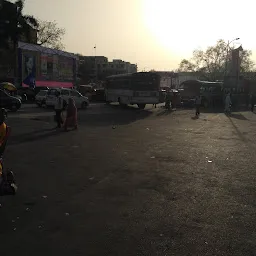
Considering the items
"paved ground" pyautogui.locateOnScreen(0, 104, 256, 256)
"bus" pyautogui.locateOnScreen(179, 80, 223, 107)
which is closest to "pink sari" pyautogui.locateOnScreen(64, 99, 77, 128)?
"paved ground" pyautogui.locateOnScreen(0, 104, 256, 256)

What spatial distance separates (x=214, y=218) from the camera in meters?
5.88

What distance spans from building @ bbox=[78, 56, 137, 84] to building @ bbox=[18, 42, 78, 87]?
60852 mm

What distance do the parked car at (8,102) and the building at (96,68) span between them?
284 feet

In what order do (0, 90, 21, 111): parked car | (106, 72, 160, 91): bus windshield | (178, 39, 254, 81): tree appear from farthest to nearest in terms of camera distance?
(178, 39, 254, 81): tree < (106, 72, 160, 91): bus windshield < (0, 90, 21, 111): parked car

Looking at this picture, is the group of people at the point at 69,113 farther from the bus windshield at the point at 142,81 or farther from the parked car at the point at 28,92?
the parked car at the point at 28,92

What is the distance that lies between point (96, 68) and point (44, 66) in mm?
111143

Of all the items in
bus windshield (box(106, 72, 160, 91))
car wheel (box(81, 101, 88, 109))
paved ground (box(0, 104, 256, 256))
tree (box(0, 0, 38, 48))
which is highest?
tree (box(0, 0, 38, 48))

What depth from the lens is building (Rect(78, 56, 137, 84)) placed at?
128m

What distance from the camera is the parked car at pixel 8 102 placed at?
2521cm

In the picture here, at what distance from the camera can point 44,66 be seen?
4647 cm

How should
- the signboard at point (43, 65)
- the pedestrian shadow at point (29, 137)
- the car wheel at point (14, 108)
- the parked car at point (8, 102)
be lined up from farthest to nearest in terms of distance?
the signboard at point (43, 65), the car wheel at point (14, 108), the parked car at point (8, 102), the pedestrian shadow at point (29, 137)

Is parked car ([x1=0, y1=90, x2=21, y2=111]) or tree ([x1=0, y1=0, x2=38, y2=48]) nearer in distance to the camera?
parked car ([x1=0, y1=90, x2=21, y2=111])

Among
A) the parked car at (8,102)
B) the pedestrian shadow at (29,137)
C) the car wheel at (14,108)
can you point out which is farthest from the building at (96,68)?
the pedestrian shadow at (29,137)

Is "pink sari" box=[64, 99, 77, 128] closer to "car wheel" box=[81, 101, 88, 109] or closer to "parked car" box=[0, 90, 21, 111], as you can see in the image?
"parked car" box=[0, 90, 21, 111]
